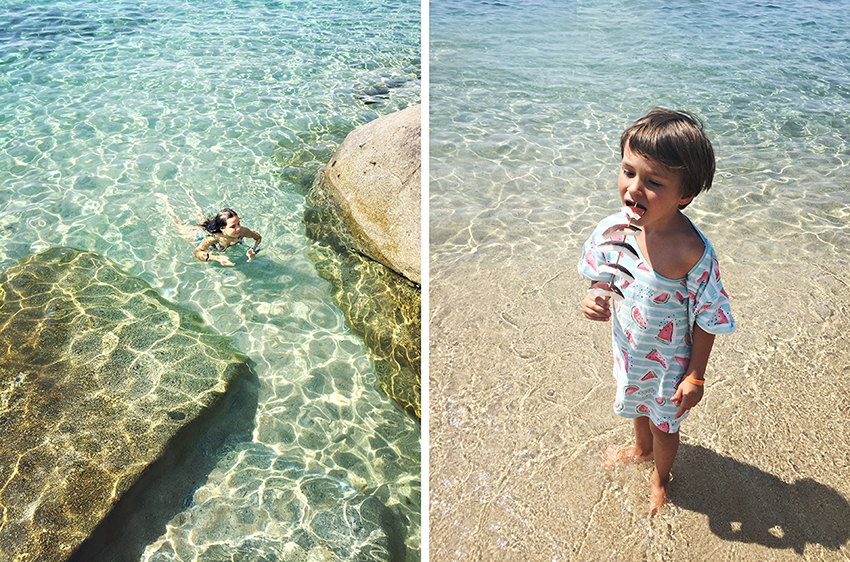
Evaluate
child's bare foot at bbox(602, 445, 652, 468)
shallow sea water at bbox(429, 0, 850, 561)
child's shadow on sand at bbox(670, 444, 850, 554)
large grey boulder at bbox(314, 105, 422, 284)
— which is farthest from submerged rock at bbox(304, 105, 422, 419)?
child's shadow on sand at bbox(670, 444, 850, 554)

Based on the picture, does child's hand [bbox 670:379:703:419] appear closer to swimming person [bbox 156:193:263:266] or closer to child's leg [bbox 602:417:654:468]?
child's leg [bbox 602:417:654:468]

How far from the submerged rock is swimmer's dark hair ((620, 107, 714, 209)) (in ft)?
8.41

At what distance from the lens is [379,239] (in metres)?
5.70

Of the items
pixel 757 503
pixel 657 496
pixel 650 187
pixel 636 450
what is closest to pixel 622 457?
pixel 636 450

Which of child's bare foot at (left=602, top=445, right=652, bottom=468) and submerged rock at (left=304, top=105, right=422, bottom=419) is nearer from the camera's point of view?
child's bare foot at (left=602, top=445, right=652, bottom=468)

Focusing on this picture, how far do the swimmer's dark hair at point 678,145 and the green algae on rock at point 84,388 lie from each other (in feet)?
10.3

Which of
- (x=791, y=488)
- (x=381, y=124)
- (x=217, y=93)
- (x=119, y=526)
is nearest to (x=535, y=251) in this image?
(x=381, y=124)

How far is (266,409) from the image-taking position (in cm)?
418

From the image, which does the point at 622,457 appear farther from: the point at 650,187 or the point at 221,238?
the point at 221,238

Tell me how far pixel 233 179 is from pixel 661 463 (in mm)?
5560

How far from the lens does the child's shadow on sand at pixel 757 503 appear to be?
2.95m

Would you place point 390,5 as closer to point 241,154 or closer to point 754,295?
point 241,154

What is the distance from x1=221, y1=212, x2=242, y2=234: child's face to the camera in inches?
224

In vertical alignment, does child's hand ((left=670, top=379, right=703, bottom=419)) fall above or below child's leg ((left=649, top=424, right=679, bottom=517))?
above
